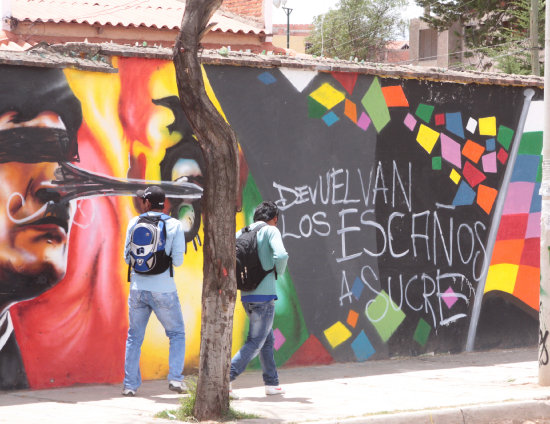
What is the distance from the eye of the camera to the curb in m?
7.20

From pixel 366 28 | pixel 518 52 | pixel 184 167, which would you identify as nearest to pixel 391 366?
pixel 184 167

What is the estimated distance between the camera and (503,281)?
1143cm

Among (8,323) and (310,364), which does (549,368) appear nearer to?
(310,364)

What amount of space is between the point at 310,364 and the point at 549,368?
2.43 m

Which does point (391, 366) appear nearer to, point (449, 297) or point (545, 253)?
point (449, 297)

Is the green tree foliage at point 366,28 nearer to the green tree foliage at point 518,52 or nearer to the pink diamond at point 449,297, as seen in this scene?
the green tree foliage at point 518,52

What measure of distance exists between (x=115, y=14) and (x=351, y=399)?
38.9 feet

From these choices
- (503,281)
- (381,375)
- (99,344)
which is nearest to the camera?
(99,344)

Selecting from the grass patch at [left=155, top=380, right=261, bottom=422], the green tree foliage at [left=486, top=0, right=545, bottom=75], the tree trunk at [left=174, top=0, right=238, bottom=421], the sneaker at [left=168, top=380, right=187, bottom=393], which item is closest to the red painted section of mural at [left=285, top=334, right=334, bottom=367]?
the sneaker at [left=168, top=380, right=187, bottom=393]

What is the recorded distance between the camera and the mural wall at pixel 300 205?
Answer: 8281mm

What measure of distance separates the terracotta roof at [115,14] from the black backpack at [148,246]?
32.7 ft

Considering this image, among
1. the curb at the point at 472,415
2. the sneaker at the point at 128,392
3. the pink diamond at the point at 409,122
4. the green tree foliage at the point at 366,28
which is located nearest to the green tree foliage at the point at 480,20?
the green tree foliage at the point at 366,28

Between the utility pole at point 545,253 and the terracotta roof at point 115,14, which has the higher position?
the terracotta roof at point 115,14

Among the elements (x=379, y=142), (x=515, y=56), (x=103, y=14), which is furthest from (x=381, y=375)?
(x=515, y=56)
